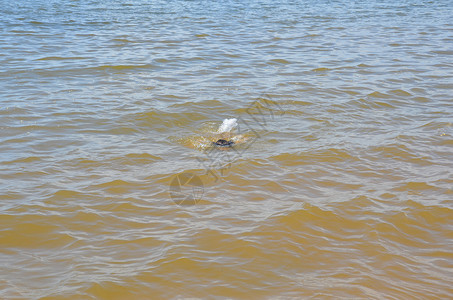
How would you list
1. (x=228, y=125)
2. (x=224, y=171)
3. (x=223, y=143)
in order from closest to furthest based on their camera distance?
(x=224, y=171) → (x=223, y=143) → (x=228, y=125)

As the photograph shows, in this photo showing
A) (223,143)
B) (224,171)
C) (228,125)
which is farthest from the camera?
(228,125)

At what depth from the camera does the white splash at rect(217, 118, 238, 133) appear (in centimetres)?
700

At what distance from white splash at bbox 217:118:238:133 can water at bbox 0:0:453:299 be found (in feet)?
0.45

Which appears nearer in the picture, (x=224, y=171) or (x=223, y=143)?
(x=224, y=171)

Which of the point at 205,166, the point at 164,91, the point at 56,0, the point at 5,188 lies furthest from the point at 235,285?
the point at 56,0

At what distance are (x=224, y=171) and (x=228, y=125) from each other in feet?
4.91

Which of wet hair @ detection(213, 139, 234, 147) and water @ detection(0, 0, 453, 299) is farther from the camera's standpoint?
wet hair @ detection(213, 139, 234, 147)

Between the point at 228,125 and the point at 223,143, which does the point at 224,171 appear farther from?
the point at 228,125

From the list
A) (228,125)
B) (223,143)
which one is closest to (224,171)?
(223,143)

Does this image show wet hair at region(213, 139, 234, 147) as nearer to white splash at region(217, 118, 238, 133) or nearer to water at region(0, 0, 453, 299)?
water at region(0, 0, 453, 299)

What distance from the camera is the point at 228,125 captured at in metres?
7.07

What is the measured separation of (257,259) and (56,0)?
16678mm

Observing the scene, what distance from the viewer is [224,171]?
5703 millimetres

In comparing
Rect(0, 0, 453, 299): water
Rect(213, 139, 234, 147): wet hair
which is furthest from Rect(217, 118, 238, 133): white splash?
Rect(213, 139, 234, 147): wet hair
